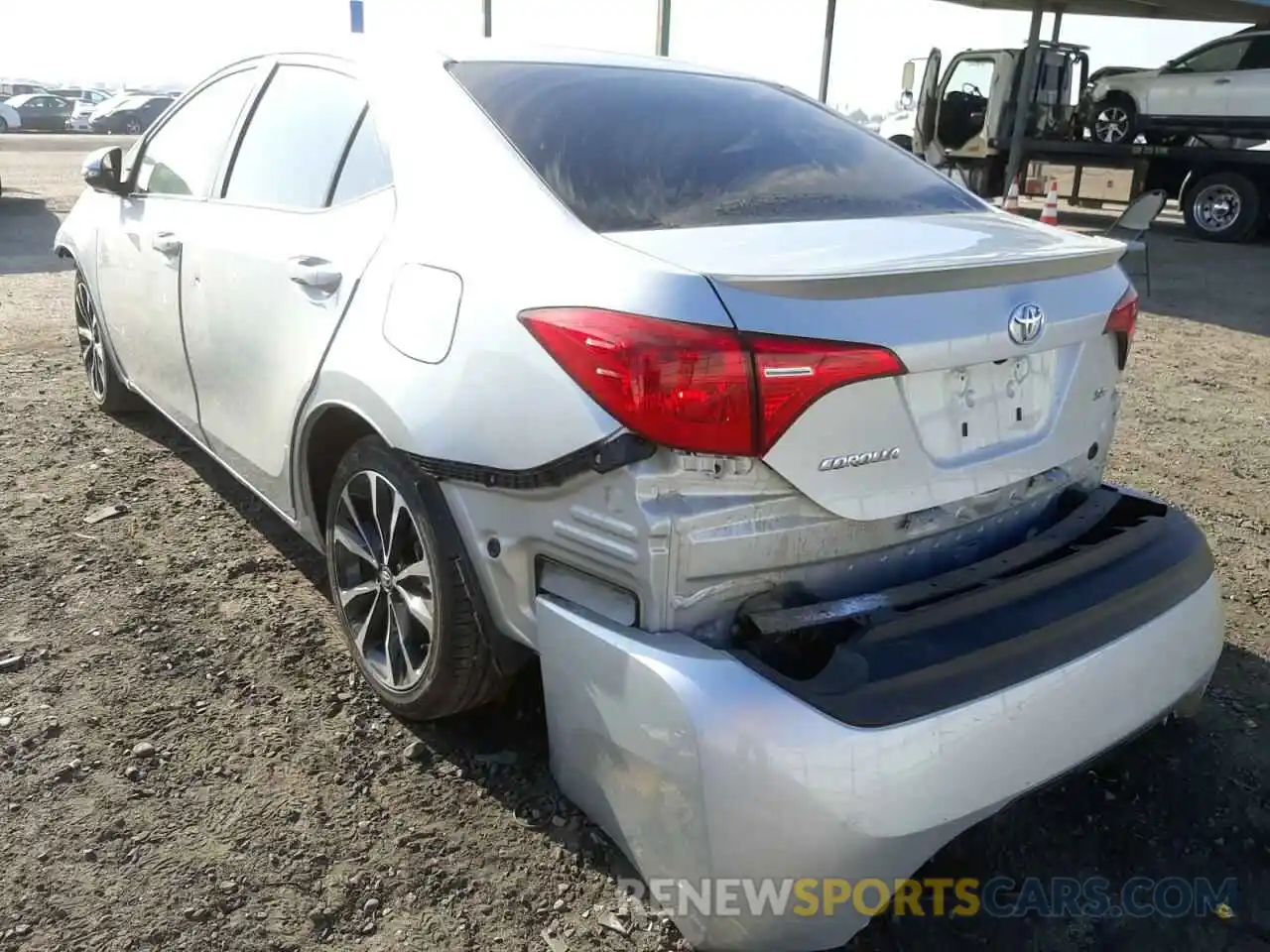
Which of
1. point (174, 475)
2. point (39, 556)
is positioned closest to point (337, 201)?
point (39, 556)

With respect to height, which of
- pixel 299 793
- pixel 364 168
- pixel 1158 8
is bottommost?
pixel 299 793

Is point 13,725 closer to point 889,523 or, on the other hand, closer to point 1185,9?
point 889,523

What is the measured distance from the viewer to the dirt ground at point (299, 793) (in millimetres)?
2059

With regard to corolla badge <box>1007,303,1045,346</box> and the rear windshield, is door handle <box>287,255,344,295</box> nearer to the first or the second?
the rear windshield

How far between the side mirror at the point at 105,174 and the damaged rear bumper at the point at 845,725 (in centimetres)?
302

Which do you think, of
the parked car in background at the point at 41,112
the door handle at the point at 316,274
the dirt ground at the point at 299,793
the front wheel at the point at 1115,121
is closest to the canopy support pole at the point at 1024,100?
the front wheel at the point at 1115,121

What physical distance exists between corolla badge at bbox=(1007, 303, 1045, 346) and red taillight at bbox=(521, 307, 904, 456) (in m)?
0.41

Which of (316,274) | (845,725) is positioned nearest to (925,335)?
(845,725)

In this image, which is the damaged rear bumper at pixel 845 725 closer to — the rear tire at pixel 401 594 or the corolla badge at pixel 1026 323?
the rear tire at pixel 401 594

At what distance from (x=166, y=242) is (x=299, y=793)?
1.99 metres

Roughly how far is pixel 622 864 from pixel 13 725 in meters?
1.57

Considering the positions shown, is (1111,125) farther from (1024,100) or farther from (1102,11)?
(1102,11)

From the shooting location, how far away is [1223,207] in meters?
13.6

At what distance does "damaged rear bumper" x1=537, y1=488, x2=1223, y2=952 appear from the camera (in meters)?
1.69
